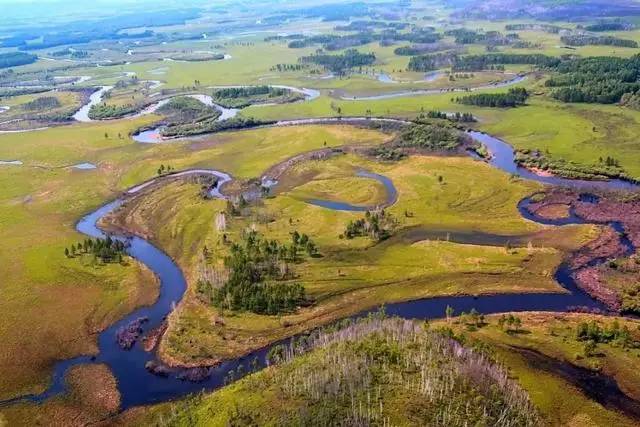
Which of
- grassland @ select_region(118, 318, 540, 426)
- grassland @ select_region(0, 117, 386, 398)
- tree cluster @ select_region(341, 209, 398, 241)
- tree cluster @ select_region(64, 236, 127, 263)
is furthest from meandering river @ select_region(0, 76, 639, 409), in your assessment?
tree cluster @ select_region(341, 209, 398, 241)

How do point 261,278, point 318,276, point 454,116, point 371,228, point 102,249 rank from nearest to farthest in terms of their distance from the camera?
point 261,278
point 318,276
point 102,249
point 371,228
point 454,116

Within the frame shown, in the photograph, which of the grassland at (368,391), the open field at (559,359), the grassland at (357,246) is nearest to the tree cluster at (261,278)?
the grassland at (357,246)

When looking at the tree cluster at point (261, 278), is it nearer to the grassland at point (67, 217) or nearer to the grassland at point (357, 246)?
the grassland at point (357, 246)

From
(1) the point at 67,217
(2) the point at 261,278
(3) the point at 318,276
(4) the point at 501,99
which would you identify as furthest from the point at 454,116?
(1) the point at 67,217

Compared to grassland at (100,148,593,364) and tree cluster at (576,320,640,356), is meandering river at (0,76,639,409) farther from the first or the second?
tree cluster at (576,320,640,356)

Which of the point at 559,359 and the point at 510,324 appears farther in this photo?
the point at 510,324

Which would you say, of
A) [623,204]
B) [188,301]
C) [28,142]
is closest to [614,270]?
[623,204]

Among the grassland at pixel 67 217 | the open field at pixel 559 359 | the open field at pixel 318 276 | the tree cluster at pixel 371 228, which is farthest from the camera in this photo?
the tree cluster at pixel 371 228

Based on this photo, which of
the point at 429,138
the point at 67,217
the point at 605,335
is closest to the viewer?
the point at 605,335

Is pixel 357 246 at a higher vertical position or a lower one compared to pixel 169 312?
higher

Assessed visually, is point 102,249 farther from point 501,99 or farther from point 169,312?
point 501,99

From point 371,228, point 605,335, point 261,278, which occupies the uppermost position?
point 371,228
